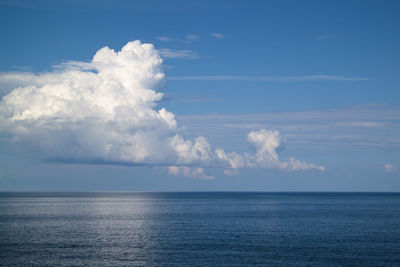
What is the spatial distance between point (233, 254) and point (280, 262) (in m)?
9.91

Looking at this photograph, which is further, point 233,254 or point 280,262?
point 233,254

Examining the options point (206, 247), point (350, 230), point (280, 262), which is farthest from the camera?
point (350, 230)

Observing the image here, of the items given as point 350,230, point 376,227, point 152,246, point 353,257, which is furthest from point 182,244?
point 376,227

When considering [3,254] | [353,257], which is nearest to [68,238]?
[3,254]

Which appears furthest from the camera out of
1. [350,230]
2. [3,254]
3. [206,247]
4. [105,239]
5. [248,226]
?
[248,226]

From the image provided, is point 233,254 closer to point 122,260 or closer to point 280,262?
point 280,262

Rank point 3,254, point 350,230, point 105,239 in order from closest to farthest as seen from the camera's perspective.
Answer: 1. point 3,254
2. point 105,239
3. point 350,230

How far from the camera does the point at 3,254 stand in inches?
3105

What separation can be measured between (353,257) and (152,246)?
4024 cm

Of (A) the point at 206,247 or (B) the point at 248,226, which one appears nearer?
(A) the point at 206,247

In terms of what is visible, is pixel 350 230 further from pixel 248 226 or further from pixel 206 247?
pixel 206 247

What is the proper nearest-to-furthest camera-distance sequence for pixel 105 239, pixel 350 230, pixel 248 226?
pixel 105 239 → pixel 350 230 → pixel 248 226

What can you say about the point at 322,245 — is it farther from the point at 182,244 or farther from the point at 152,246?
the point at 152,246

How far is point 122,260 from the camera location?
7512cm
